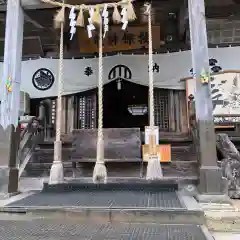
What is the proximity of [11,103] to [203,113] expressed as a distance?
167 inches

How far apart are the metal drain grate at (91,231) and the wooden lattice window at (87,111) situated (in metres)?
6.04

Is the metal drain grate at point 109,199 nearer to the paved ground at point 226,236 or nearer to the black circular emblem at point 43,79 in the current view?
the paved ground at point 226,236

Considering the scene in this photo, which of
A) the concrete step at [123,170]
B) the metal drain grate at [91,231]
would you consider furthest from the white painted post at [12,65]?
the metal drain grate at [91,231]

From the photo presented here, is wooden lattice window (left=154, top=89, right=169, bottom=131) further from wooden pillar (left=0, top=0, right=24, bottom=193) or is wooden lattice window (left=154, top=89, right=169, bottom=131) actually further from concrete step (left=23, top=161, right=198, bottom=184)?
wooden pillar (left=0, top=0, right=24, bottom=193)

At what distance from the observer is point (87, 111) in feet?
33.1

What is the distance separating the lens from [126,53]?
9695 millimetres

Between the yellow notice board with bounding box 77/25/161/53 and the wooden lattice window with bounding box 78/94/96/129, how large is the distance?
1.75 metres

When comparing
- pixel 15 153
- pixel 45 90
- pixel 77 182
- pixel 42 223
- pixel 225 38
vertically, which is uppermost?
pixel 225 38

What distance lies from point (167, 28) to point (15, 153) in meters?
7.04

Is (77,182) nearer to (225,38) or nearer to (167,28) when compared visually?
(167,28)

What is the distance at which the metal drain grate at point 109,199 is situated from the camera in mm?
4406

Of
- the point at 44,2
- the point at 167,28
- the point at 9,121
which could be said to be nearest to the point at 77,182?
the point at 9,121

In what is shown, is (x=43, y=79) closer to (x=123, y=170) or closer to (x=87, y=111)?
(x=87, y=111)

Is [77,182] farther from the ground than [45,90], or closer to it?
closer to it
